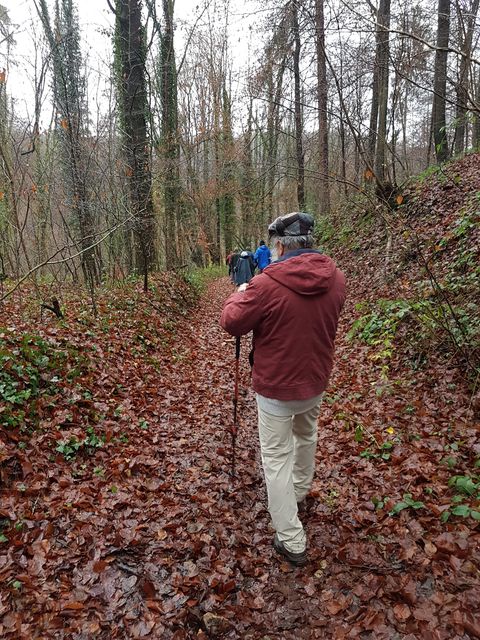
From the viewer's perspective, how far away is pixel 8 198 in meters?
6.61

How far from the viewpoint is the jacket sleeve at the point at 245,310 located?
8.60ft

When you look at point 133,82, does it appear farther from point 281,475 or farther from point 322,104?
point 281,475

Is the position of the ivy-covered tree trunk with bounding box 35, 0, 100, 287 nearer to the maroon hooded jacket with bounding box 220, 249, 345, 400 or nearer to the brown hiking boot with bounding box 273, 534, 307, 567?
the maroon hooded jacket with bounding box 220, 249, 345, 400

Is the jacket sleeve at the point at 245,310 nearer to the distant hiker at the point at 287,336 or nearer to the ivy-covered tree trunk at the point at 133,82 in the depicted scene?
the distant hiker at the point at 287,336

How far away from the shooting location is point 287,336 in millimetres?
2668

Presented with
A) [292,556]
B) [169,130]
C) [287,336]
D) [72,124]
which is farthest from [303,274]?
[169,130]

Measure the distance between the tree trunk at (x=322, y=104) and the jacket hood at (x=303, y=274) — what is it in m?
2.56

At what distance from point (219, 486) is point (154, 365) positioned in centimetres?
334

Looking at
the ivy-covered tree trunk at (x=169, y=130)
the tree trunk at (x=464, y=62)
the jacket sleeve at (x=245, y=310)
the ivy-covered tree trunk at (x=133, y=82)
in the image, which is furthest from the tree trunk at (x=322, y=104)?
the ivy-covered tree trunk at (x=169, y=130)

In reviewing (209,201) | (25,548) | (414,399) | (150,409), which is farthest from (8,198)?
(209,201)

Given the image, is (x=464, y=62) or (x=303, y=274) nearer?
(x=303, y=274)

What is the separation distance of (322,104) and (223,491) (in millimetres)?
11659

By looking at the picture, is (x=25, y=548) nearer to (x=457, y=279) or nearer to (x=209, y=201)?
(x=457, y=279)

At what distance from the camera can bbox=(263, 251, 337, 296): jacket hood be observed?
2568 millimetres
